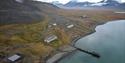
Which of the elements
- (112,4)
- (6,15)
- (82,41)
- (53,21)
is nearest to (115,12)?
(112,4)

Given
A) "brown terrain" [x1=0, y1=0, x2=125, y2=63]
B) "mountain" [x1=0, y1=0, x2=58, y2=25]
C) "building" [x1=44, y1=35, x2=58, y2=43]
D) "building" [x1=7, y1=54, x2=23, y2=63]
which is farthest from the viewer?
"building" [x1=44, y1=35, x2=58, y2=43]

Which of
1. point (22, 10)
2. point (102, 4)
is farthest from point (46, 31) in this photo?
point (102, 4)

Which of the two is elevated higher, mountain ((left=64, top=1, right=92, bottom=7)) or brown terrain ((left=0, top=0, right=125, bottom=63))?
mountain ((left=64, top=1, right=92, bottom=7))

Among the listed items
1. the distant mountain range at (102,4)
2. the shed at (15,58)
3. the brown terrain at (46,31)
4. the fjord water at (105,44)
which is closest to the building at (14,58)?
the shed at (15,58)

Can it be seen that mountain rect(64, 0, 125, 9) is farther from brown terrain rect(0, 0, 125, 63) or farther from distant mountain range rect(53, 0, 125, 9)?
brown terrain rect(0, 0, 125, 63)

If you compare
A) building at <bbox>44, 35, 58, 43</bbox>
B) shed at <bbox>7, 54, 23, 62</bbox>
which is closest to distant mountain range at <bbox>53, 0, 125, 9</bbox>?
building at <bbox>44, 35, 58, 43</bbox>

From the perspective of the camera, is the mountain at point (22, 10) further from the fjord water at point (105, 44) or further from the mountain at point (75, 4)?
the fjord water at point (105, 44)
